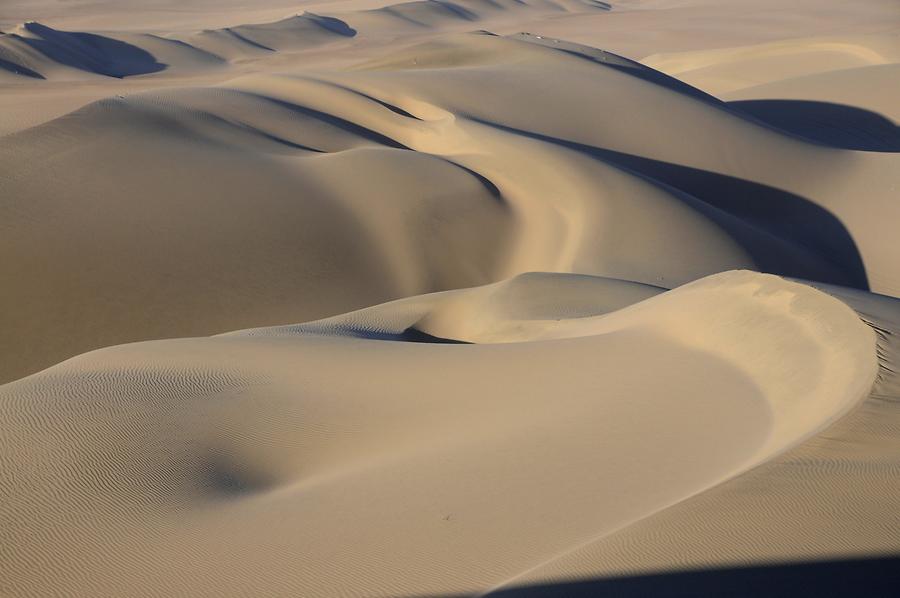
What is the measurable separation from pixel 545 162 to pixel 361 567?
31.1 ft

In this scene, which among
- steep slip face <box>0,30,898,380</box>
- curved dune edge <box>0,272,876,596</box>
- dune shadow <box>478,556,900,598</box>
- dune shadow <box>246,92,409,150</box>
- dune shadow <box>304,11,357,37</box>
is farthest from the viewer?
dune shadow <box>304,11,357,37</box>

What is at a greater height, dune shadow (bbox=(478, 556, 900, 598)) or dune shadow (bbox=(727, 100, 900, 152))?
dune shadow (bbox=(478, 556, 900, 598))

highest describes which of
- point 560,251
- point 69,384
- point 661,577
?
point 661,577

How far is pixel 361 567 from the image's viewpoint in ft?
10.3

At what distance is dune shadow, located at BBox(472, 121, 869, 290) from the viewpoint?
37.5 ft

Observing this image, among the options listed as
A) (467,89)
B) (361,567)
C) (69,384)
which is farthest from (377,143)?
(361,567)

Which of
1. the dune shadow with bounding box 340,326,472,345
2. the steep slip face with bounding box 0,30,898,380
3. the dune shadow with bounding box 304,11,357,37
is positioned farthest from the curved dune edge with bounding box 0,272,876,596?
the dune shadow with bounding box 304,11,357,37

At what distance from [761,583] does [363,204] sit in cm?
930

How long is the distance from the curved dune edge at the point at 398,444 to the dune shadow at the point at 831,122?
13254mm

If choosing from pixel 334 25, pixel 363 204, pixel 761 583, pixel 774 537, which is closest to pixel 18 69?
pixel 334 25

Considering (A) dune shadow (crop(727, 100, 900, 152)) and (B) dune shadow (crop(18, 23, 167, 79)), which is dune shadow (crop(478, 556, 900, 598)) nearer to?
(A) dune shadow (crop(727, 100, 900, 152))

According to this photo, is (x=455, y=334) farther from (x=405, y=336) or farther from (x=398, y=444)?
(x=398, y=444)

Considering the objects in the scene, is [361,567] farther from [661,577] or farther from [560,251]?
[560,251]

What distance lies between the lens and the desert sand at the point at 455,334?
3.13m
